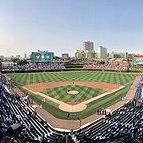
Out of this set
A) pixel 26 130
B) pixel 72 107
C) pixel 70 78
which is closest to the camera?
pixel 26 130

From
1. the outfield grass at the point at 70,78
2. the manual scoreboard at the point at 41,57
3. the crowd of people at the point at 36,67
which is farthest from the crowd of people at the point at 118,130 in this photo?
the manual scoreboard at the point at 41,57

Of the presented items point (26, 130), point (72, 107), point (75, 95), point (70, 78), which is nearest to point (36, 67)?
point (70, 78)

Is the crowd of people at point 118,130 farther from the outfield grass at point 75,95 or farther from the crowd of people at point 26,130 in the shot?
the outfield grass at point 75,95

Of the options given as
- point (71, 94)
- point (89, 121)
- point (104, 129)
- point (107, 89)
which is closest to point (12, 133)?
point (104, 129)

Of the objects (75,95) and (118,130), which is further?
(75,95)

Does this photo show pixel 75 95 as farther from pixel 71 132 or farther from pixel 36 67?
pixel 36 67

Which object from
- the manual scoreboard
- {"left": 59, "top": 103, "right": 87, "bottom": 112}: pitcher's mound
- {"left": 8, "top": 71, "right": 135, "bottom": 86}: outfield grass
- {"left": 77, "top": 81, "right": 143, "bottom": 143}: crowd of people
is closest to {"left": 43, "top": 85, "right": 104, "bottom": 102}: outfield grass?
{"left": 59, "top": 103, "right": 87, "bottom": 112}: pitcher's mound

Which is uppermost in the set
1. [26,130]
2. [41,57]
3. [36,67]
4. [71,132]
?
[41,57]

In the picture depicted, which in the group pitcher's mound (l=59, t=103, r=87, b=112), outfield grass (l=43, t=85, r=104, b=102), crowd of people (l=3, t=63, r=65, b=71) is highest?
crowd of people (l=3, t=63, r=65, b=71)

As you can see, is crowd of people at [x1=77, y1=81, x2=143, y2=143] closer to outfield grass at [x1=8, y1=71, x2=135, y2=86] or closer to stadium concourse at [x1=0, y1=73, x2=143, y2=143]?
stadium concourse at [x1=0, y1=73, x2=143, y2=143]
